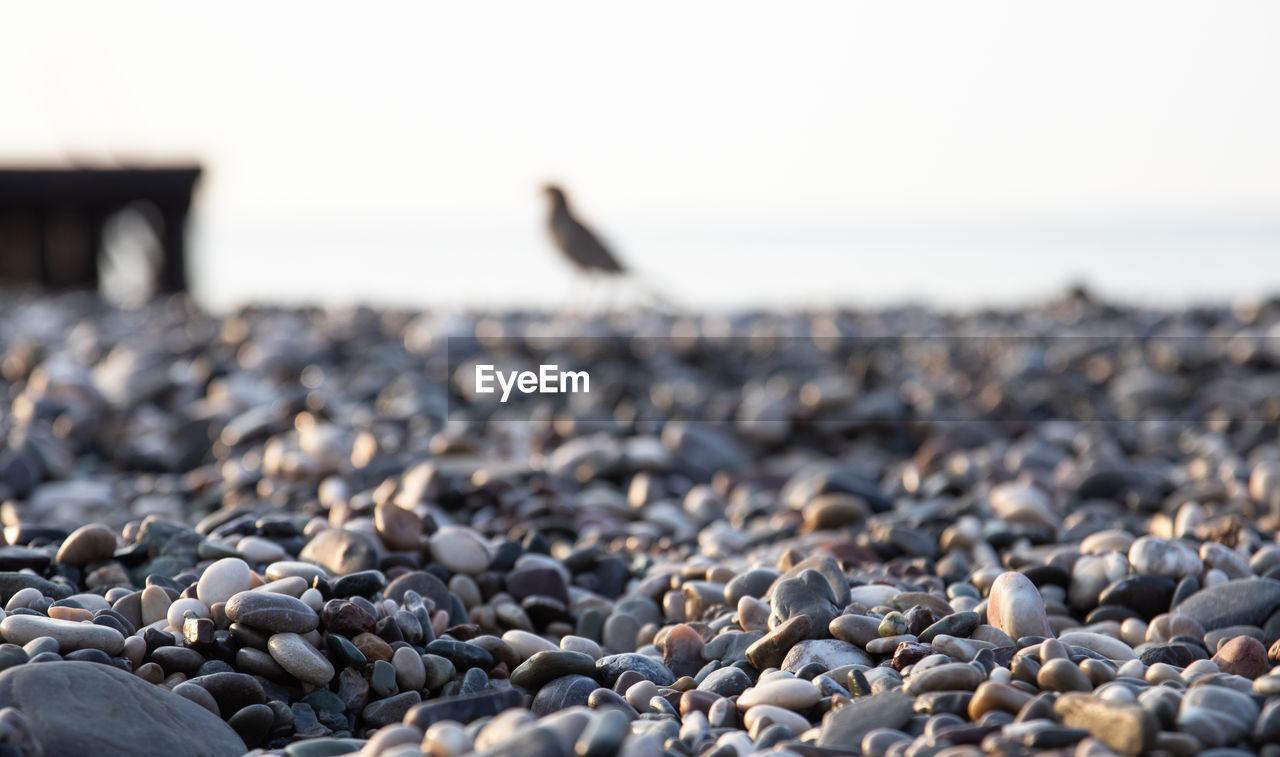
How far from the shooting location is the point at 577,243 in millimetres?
7273

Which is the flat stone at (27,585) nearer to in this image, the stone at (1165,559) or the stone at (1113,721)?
the stone at (1113,721)

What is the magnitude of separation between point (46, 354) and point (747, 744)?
Answer: 624 cm

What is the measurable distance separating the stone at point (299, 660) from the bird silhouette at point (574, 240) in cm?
510

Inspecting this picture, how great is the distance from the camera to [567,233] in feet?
23.8

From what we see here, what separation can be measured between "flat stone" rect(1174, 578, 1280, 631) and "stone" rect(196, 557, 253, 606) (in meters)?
2.25

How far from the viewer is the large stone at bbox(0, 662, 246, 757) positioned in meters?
1.93

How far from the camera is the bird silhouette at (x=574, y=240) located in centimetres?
725

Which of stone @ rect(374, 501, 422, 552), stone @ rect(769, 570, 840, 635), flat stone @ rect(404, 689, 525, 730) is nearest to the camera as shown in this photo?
flat stone @ rect(404, 689, 525, 730)

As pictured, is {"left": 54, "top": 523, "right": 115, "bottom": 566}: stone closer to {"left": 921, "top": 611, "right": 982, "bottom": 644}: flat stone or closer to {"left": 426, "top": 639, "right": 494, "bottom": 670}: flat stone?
{"left": 426, "top": 639, "right": 494, "bottom": 670}: flat stone

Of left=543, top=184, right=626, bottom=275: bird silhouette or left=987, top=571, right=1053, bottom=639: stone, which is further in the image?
left=543, top=184, right=626, bottom=275: bird silhouette

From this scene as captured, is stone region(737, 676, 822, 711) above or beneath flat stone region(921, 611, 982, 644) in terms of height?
beneath

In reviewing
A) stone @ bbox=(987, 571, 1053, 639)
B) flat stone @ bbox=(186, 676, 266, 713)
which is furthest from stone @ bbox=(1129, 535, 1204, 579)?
flat stone @ bbox=(186, 676, 266, 713)

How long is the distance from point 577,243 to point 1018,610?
513cm

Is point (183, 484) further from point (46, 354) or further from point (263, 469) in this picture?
point (46, 354)
